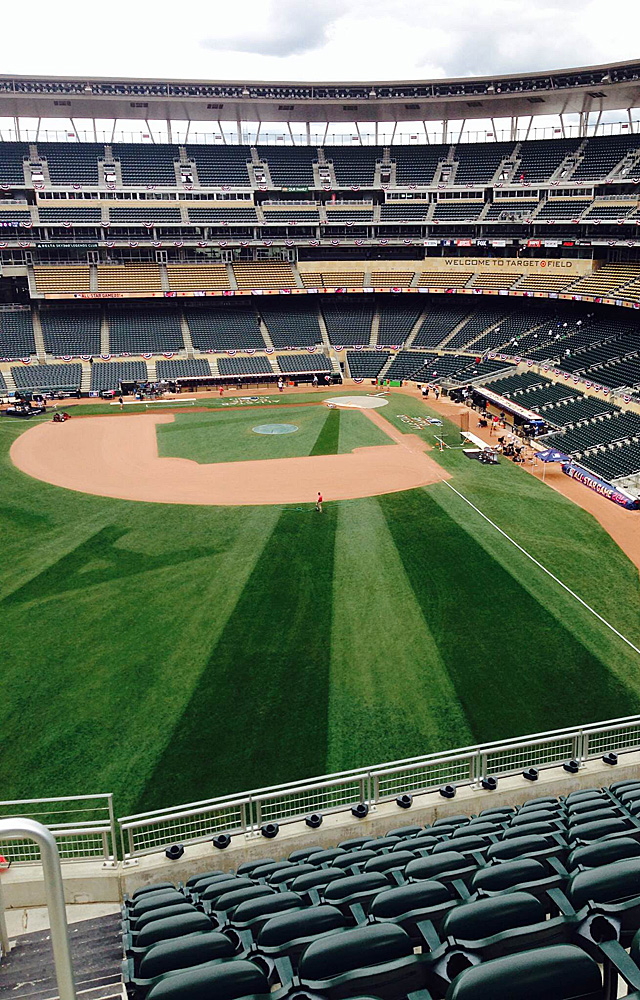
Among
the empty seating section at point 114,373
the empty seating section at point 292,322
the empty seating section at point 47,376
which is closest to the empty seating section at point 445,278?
the empty seating section at point 292,322

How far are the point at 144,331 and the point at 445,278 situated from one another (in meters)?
34.8

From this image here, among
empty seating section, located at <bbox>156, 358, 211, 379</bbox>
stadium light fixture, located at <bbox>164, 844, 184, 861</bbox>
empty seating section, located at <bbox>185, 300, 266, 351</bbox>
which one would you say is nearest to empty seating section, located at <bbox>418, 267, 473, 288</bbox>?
empty seating section, located at <bbox>185, 300, 266, 351</bbox>

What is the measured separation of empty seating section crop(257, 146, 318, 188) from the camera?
274ft

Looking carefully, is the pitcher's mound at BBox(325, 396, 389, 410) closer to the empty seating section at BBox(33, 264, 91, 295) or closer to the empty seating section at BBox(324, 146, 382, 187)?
the empty seating section at BBox(33, 264, 91, 295)

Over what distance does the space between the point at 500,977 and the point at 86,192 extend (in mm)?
86285

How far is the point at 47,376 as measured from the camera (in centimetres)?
6825

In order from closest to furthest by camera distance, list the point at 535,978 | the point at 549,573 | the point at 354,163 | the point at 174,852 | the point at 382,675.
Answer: the point at 535,978 → the point at 174,852 → the point at 382,675 → the point at 549,573 → the point at 354,163

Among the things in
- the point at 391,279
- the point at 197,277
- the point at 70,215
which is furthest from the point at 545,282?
the point at 70,215

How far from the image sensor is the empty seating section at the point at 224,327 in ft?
250

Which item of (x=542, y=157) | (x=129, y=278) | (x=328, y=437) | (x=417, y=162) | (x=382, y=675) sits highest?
(x=417, y=162)

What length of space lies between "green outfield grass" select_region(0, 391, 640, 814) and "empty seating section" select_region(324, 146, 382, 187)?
61.5m

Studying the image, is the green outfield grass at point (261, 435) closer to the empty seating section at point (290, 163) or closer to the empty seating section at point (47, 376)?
the empty seating section at point (47, 376)

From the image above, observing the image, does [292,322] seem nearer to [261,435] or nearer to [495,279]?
[495,279]

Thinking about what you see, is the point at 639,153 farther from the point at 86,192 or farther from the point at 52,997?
Result: the point at 52,997
